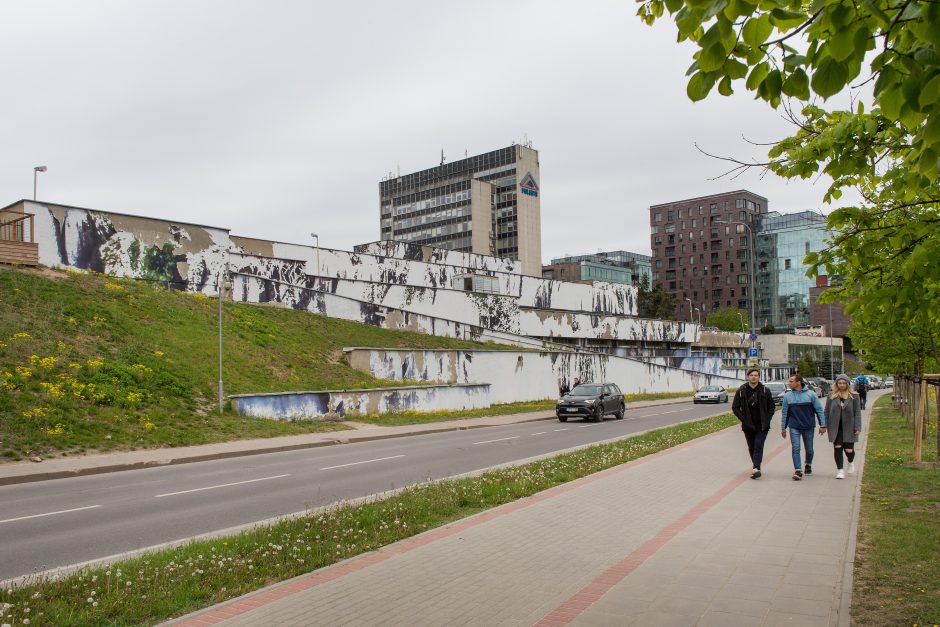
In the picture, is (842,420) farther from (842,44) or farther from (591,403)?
(591,403)

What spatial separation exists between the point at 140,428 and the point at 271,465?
17.7 feet

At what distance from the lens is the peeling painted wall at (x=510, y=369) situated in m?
33.2

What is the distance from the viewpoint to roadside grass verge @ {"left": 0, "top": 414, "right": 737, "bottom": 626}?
5.48 metres

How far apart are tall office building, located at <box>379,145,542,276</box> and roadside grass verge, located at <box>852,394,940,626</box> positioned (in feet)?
340

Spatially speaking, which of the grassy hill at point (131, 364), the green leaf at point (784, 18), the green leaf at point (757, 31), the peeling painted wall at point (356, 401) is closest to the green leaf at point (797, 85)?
the green leaf at point (784, 18)

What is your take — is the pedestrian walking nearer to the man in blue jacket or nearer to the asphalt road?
the man in blue jacket

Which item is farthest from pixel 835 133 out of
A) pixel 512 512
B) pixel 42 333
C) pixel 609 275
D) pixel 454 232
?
pixel 609 275

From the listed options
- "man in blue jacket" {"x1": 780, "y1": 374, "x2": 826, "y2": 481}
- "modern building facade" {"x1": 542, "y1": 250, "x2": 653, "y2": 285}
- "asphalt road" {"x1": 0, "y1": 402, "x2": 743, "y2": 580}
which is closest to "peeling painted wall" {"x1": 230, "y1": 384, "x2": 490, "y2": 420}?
"asphalt road" {"x1": 0, "y1": 402, "x2": 743, "y2": 580}

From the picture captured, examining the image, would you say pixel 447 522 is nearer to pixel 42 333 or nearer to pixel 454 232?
pixel 42 333

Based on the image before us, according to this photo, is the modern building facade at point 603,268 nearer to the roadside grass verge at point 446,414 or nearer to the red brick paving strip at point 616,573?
the roadside grass verge at point 446,414

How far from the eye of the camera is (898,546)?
714 centimetres

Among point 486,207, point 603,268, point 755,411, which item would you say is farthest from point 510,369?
point 603,268

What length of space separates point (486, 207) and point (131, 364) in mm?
96737

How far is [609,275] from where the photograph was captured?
13450 centimetres
